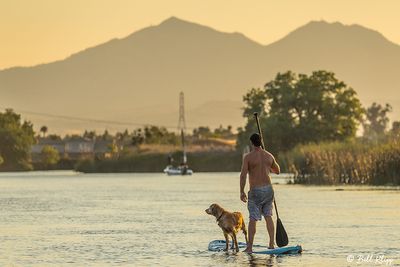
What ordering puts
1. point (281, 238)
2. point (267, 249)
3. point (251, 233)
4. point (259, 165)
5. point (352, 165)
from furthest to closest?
1. point (352, 165)
2. point (281, 238)
3. point (267, 249)
4. point (251, 233)
5. point (259, 165)

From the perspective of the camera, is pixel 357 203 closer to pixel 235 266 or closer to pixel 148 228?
pixel 148 228

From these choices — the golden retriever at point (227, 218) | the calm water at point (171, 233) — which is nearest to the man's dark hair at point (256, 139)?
the golden retriever at point (227, 218)

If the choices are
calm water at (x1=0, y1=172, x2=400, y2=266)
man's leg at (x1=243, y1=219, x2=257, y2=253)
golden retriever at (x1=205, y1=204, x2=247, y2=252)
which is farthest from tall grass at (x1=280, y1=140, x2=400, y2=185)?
golden retriever at (x1=205, y1=204, x2=247, y2=252)

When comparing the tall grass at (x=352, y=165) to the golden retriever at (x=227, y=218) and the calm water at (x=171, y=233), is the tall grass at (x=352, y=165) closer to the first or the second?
the calm water at (x=171, y=233)

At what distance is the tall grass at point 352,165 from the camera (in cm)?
6912

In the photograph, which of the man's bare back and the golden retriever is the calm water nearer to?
the golden retriever

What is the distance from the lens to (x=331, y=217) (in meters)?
42.5

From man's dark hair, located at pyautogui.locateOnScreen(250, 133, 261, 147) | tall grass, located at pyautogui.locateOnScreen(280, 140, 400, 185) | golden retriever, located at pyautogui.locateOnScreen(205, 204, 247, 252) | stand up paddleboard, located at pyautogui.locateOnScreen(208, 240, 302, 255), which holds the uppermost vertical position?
tall grass, located at pyautogui.locateOnScreen(280, 140, 400, 185)

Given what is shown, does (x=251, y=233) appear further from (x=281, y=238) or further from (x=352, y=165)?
Result: (x=352, y=165)

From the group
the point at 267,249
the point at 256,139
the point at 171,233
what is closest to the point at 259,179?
the point at 256,139

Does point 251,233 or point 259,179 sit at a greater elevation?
point 259,179

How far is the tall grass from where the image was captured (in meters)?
69.1

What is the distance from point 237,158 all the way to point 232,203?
107930 millimetres

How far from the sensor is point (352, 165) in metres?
75.1
